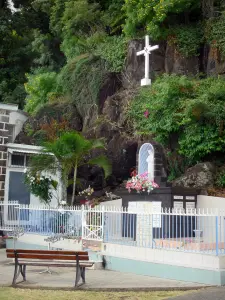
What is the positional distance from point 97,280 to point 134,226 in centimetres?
215

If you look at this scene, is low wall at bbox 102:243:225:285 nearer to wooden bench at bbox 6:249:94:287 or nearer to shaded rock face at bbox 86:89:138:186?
wooden bench at bbox 6:249:94:287

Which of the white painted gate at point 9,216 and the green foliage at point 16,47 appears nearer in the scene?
the white painted gate at point 9,216

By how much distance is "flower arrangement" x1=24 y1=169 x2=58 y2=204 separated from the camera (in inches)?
604

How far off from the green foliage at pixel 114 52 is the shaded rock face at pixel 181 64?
2416mm

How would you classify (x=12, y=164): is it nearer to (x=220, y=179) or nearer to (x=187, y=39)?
(x=220, y=179)

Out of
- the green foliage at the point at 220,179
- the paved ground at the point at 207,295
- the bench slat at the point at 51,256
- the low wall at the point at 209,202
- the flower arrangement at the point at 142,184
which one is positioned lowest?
the paved ground at the point at 207,295

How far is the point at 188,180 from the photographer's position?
17.2 m

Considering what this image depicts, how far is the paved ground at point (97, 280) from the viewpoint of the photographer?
9.33m

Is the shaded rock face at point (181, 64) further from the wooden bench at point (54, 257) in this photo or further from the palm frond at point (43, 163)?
the wooden bench at point (54, 257)

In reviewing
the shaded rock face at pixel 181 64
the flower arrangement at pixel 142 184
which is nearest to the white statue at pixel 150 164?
the flower arrangement at pixel 142 184

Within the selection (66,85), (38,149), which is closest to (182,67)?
(66,85)

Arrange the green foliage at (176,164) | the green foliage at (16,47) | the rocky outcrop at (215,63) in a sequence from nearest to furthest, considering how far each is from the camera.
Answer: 1. the green foliage at (176,164)
2. the rocky outcrop at (215,63)
3. the green foliage at (16,47)

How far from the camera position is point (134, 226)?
1182cm

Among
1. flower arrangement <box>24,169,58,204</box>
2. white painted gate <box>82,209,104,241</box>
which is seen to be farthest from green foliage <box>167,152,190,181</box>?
white painted gate <box>82,209,104,241</box>
